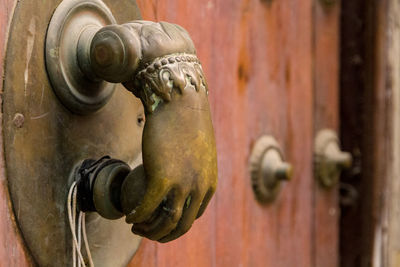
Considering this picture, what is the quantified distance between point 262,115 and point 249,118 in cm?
4

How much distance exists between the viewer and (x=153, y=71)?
468mm

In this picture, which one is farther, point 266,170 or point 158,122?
point 266,170

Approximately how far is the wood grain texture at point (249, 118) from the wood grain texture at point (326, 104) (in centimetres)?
4

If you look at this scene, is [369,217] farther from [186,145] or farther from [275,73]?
[186,145]

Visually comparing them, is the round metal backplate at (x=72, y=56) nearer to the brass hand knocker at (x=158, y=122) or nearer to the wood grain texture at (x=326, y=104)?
the brass hand knocker at (x=158, y=122)

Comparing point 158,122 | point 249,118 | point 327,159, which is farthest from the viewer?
point 327,159

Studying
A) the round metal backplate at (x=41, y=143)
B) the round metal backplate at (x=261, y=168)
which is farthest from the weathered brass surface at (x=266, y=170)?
the round metal backplate at (x=41, y=143)

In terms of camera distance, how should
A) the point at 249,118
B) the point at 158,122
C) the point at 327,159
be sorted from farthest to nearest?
the point at 327,159 < the point at 249,118 < the point at 158,122

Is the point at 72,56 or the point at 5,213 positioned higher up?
the point at 72,56

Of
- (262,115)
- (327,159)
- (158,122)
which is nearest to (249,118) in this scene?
(262,115)

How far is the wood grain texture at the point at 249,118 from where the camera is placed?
0.73m

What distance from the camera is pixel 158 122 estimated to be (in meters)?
0.46

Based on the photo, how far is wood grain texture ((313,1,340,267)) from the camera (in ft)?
3.55

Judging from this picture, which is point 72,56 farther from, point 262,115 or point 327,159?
point 327,159
